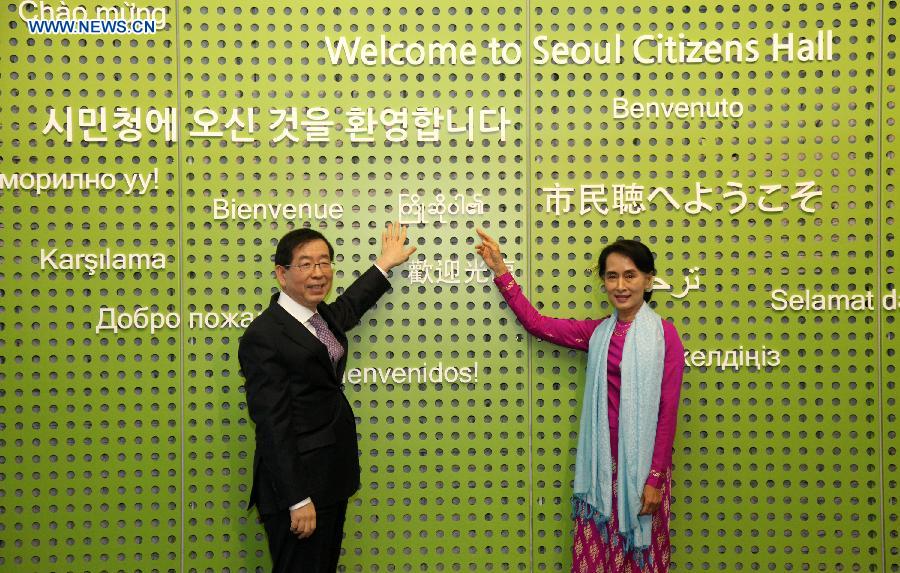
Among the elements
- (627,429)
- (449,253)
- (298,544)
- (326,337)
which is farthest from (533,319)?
(298,544)

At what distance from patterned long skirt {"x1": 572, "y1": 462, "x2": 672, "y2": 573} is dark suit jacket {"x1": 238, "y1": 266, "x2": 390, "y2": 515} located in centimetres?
108

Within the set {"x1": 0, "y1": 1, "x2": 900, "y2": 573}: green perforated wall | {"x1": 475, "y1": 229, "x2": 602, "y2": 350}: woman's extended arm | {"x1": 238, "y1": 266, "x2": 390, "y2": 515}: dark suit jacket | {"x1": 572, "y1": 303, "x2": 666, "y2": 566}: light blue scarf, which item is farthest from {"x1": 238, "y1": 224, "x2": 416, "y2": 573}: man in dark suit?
{"x1": 572, "y1": 303, "x2": 666, "y2": 566}: light blue scarf

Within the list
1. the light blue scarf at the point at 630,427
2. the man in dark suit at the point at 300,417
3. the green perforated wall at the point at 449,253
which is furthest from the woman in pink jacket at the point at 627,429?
the man in dark suit at the point at 300,417

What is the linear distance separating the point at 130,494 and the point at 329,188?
5.92 feet

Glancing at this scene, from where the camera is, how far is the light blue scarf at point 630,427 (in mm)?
2891

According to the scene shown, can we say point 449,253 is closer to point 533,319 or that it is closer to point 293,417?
point 533,319

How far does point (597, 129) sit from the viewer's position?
3.43 m

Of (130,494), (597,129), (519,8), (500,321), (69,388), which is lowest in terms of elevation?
(130,494)

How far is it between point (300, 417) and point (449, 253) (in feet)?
3.78

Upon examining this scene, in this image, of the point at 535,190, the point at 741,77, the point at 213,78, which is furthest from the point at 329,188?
the point at 741,77

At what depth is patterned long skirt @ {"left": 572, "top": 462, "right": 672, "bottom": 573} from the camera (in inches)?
117

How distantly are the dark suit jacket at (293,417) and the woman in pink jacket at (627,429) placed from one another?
1.06 metres

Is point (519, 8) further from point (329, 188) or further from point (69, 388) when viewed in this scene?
point (69, 388)

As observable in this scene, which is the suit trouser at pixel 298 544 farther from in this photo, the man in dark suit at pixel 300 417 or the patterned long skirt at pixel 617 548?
the patterned long skirt at pixel 617 548
